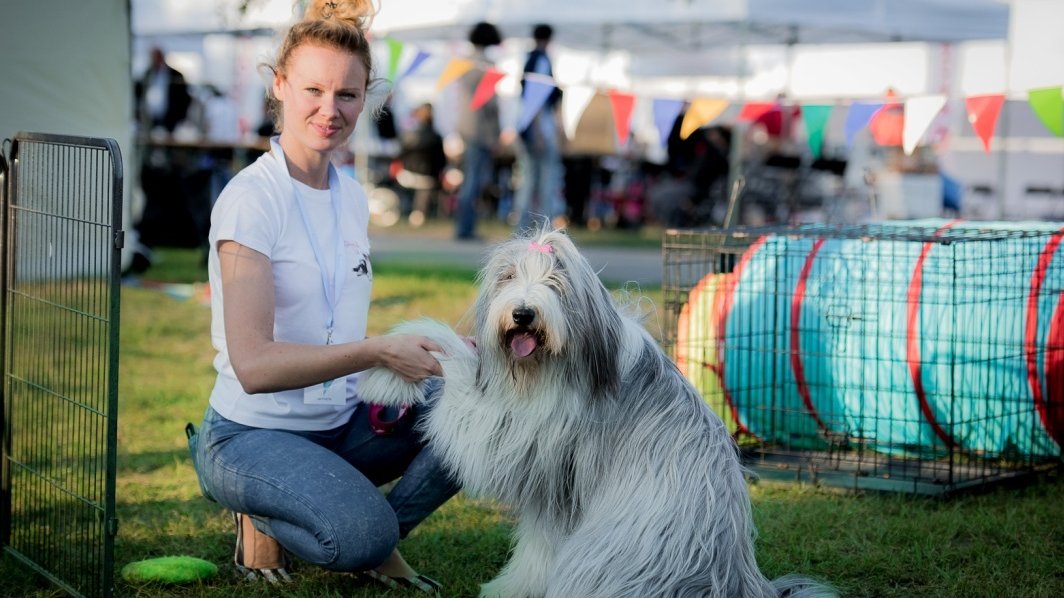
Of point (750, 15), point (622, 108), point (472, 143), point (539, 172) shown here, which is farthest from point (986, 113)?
point (472, 143)

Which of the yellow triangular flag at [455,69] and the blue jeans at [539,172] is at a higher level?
the yellow triangular flag at [455,69]

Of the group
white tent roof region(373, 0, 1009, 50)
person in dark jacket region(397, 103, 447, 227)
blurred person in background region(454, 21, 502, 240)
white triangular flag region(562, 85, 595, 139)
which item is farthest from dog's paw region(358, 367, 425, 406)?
person in dark jacket region(397, 103, 447, 227)

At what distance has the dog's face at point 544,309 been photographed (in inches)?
98.5

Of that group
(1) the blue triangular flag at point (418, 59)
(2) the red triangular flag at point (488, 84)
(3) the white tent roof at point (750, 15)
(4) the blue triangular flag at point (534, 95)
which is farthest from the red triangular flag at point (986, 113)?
(3) the white tent roof at point (750, 15)

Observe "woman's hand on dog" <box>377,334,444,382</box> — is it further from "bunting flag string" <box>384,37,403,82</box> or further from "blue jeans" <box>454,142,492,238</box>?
"blue jeans" <box>454,142,492,238</box>

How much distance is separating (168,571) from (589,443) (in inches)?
52.8

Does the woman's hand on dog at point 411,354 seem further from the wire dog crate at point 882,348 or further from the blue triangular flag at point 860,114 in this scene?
the blue triangular flag at point 860,114

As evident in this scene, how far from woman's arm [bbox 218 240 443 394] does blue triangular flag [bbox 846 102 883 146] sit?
12.5 ft

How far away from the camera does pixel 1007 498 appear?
4.08 m

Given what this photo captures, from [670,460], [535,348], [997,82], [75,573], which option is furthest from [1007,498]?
[997,82]

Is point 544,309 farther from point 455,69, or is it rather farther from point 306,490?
point 455,69

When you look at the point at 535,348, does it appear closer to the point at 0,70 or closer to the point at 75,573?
the point at 75,573

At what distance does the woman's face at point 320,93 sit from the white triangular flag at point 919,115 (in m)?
3.51

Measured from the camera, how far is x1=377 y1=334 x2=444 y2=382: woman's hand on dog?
285cm
